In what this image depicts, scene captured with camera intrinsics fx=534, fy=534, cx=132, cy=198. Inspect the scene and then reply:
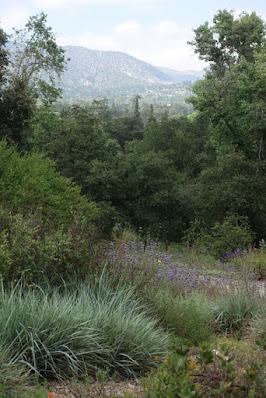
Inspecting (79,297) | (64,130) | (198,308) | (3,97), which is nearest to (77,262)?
(79,297)

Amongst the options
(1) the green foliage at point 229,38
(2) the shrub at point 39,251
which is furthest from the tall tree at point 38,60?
(2) the shrub at point 39,251

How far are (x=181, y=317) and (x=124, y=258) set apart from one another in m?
1.19

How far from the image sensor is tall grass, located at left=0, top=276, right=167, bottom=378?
4.18 m

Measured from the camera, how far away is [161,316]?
18.3 ft

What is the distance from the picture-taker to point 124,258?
21.3 feet

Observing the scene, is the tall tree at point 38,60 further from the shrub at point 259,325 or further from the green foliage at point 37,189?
the shrub at point 259,325

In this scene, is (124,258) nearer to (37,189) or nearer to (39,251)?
(39,251)

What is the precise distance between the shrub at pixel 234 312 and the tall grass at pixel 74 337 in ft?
5.66

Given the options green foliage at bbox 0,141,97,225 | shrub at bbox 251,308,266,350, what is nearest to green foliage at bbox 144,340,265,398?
shrub at bbox 251,308,266,350

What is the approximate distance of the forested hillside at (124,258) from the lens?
4102mm

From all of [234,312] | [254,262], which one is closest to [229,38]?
[254,262]

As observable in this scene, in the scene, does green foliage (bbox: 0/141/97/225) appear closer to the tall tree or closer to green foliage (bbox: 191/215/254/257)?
green foliage (bbox: 191/215/254/257)

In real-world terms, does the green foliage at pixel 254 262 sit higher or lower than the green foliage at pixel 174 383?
lower

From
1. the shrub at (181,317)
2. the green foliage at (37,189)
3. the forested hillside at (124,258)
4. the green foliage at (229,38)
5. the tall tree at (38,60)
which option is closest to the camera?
the forested hillside at (124,258)
